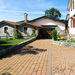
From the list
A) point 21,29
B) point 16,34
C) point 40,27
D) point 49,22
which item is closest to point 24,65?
point 16,34

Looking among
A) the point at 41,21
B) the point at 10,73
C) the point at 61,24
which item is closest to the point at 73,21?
the point at 61,24

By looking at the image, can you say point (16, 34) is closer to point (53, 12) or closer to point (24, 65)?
point (24, 65)

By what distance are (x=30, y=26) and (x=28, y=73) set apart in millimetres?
17129

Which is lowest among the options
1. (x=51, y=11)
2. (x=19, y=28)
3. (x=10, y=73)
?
(x=10, y=73)

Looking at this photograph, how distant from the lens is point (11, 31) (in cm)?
→ 2017

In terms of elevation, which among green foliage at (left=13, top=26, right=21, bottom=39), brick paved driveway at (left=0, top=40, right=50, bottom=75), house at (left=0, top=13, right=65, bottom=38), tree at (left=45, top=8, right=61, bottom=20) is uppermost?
tree at (left=45, top=8, right=61, bottom=20)

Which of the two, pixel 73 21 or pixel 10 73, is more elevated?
pixel 73 21

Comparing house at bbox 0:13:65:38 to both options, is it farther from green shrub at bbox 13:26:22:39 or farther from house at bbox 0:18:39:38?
green shrub at bbox 13:26:22:39

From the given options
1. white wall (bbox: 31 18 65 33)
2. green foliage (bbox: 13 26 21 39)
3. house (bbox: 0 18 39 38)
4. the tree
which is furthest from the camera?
the tree

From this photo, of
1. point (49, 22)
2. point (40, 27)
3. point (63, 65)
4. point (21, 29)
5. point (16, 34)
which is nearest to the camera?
point (63, 65)

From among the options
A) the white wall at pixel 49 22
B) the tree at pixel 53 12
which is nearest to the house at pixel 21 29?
the white wall at pixel 49 22

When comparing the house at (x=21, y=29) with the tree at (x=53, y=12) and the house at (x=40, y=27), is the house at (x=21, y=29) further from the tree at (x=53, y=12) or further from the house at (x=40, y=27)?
the tree at (x=53, y=12)

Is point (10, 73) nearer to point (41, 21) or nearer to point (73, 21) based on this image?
point (73, 21)

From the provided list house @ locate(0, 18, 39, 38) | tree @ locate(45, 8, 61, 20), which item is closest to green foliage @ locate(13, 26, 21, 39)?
house @ locate(0, 18, 39, 38)
